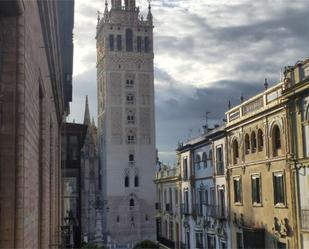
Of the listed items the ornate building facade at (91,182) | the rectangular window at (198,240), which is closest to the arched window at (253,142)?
the rectangular window at (198,240)

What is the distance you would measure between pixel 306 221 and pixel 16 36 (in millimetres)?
18791

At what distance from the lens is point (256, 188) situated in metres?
26.9

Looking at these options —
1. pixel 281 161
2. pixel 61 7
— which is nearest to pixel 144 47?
pixel 281 161

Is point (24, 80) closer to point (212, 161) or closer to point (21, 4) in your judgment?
point (21, 4)

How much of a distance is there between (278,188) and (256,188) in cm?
281

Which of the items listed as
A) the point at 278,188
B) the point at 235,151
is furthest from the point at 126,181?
the point at 278,188

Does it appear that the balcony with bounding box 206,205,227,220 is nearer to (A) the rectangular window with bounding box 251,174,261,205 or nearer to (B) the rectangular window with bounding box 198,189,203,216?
(B) the rectangular window with bounding box 198,189,203,216

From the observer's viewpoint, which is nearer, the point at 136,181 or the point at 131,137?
the point at 136,181

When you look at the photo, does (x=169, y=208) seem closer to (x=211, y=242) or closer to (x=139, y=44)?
(x=211, y=242)

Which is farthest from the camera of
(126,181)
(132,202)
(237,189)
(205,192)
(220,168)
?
(126,181)

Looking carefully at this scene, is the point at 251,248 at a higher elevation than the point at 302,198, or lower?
lower

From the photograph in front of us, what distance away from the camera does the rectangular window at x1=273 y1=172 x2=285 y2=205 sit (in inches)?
928

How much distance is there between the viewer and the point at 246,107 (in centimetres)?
2850

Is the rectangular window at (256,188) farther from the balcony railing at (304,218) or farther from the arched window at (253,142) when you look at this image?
the balcony railing at (304,218)
